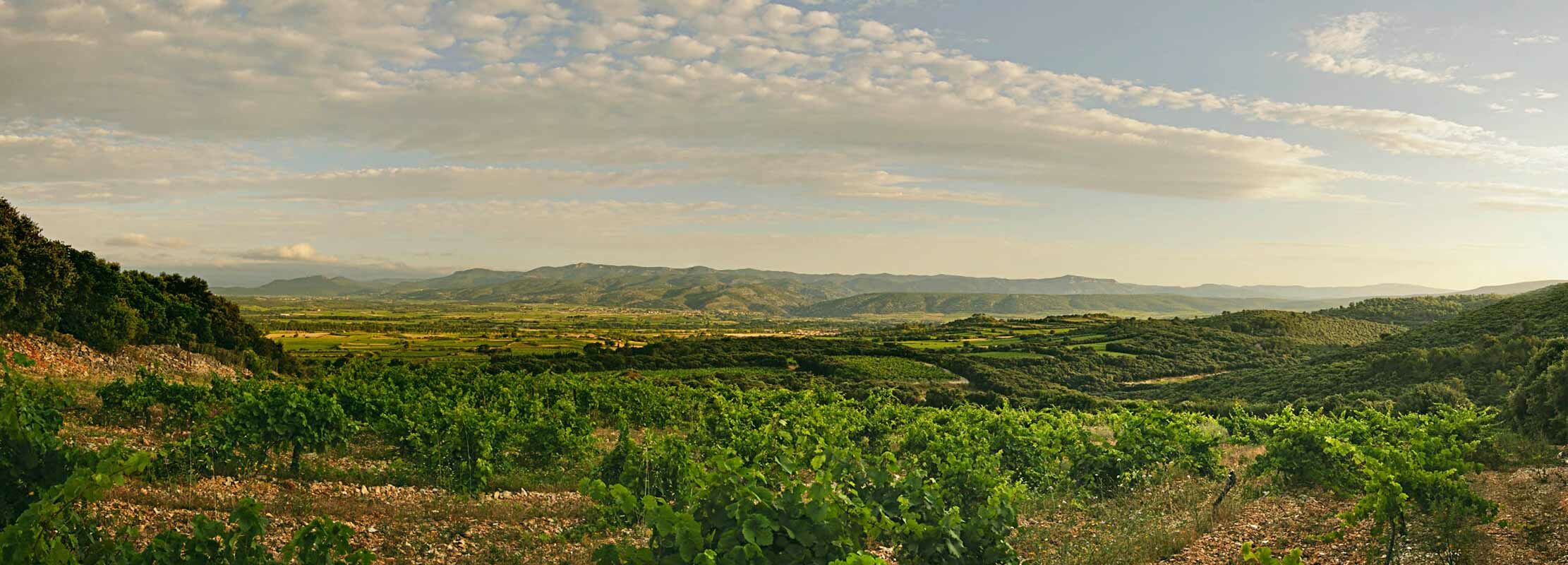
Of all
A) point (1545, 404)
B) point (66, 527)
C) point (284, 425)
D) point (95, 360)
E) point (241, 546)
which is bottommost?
point (95, 360)

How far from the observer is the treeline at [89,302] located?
87.2ft

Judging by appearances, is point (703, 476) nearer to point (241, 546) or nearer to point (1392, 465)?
point (241, 546)

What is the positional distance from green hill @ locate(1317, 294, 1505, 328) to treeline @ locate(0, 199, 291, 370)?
130 metres

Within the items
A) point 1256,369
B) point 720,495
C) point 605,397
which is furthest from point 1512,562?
point 1256,369

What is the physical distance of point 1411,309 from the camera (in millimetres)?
114000

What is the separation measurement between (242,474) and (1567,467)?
23.9 m

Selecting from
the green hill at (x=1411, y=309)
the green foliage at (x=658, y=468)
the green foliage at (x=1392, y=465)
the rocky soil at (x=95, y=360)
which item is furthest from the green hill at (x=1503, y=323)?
the rocky soil at (x=95, y=360)

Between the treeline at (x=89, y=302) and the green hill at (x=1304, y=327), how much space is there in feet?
372

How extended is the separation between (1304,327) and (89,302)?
414 ft

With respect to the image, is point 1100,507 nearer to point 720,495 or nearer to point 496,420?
point 720,495

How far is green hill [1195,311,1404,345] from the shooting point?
97875mm

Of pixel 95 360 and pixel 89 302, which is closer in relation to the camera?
pixel 95 360

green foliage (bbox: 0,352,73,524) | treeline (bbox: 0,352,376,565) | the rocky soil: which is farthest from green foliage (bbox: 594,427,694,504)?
the rocky soil

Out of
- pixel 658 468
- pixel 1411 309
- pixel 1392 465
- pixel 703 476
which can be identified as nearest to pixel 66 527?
pixel 703 476
